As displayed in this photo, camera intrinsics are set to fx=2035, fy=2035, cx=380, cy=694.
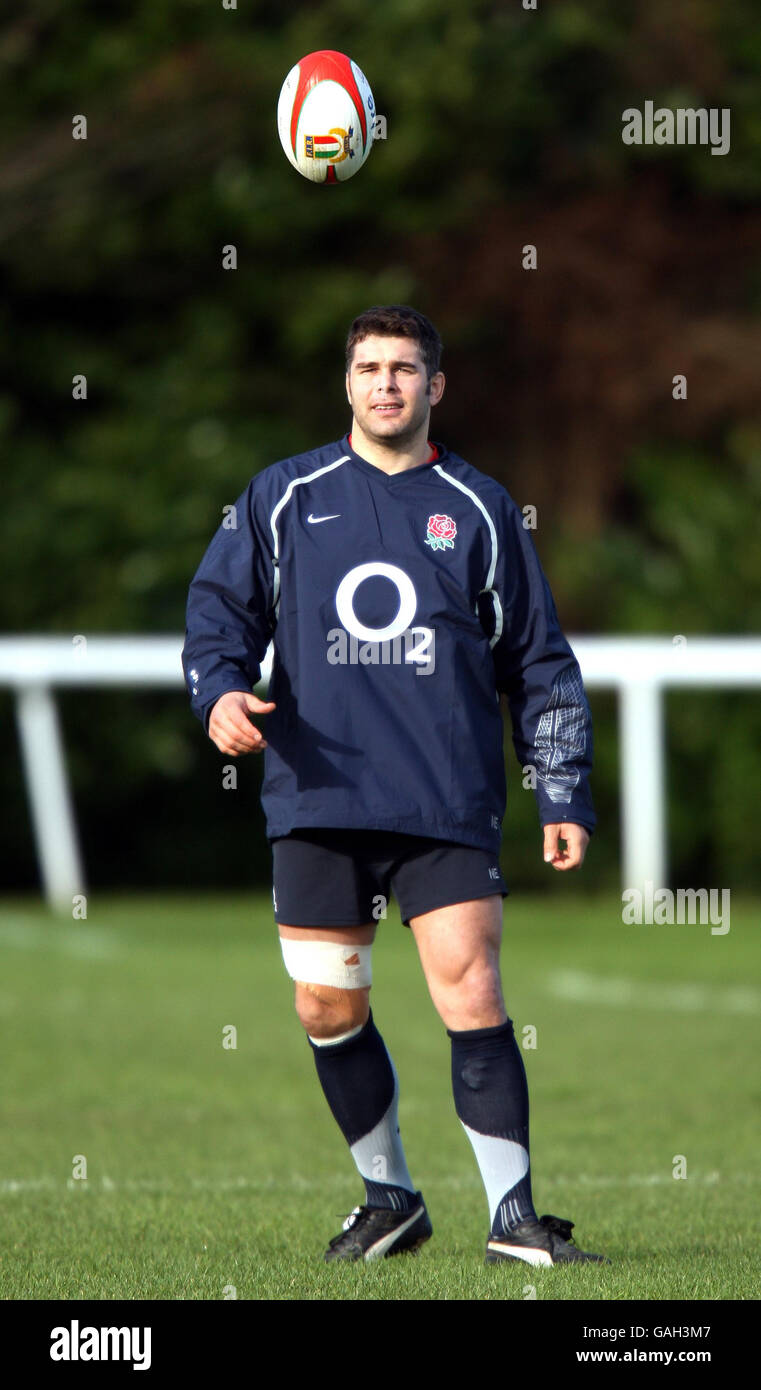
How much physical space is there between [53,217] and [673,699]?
9939 millimetres

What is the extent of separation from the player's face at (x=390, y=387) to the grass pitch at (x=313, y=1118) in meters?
1.92

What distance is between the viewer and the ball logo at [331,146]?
19.2ft

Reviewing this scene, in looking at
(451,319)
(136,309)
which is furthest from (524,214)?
(136,309)

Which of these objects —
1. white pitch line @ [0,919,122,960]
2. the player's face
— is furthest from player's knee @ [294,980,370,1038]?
white pitch line @ [0,919,122,960]

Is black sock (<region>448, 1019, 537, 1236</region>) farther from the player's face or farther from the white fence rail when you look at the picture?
the white fence rail

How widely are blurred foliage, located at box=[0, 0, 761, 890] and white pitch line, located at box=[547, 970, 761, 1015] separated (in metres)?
9.21

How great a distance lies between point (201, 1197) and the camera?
580 centimetres

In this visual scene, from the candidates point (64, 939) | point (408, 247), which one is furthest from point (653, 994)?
point (408, 247)

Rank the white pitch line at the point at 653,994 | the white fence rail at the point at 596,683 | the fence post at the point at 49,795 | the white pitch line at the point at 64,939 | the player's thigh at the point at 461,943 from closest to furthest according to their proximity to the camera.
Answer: the player's thigh at the point at 461,943
the white pitch line at the point at 653,994
the white pitch line at the point at 64,939
the white fence rail at the point at 596,683
the fence post at the point at 49,795

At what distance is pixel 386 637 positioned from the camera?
183 inches

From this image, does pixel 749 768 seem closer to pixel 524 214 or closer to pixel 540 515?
pixel 540 515

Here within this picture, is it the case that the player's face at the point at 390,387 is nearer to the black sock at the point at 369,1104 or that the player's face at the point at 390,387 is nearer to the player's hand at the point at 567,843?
the player's hand at the point at 567,843

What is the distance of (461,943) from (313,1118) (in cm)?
317

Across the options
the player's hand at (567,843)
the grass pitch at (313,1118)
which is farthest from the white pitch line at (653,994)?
the player's hand at (567,843)
